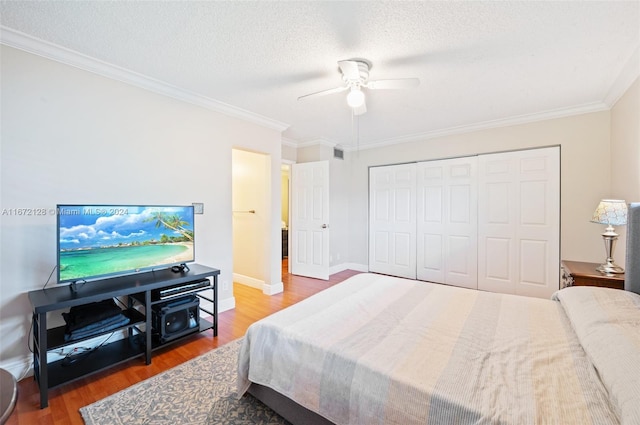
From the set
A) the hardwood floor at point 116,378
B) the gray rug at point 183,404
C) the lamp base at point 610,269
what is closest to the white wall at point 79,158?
the hardwood floor at point 116,378

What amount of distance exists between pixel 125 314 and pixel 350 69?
106 inches

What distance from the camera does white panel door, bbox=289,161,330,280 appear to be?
4.61 m

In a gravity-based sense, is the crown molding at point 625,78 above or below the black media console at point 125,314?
above

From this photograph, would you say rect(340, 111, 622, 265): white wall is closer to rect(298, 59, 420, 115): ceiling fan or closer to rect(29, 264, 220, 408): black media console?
rect(298, 59, 420, 115): ceiling fan

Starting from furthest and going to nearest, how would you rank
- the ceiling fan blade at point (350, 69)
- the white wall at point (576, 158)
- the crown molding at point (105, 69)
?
1. the white wall at point (576, 158)
2. the ceiling fan blade at point (350, 69)
3. the crown molding at point (105, 69)

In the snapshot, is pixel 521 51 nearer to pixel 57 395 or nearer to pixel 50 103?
pixel 50 103

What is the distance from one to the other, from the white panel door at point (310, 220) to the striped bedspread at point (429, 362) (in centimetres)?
265

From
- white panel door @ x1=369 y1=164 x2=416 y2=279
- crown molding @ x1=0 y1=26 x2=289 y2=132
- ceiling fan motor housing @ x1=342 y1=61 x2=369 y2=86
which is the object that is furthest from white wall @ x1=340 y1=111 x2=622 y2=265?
crown molding @ x1=0 y1=26 x2=289 y2=132

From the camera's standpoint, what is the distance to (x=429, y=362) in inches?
48.8

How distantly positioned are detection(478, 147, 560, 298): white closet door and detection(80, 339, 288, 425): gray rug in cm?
357

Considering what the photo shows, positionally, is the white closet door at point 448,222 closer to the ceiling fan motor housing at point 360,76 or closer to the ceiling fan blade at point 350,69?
the ceiling fan motor housing at point 360,76

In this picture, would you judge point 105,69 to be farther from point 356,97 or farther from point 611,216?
point 611,216

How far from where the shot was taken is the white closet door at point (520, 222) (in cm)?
350

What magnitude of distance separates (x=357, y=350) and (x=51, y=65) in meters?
3.01
